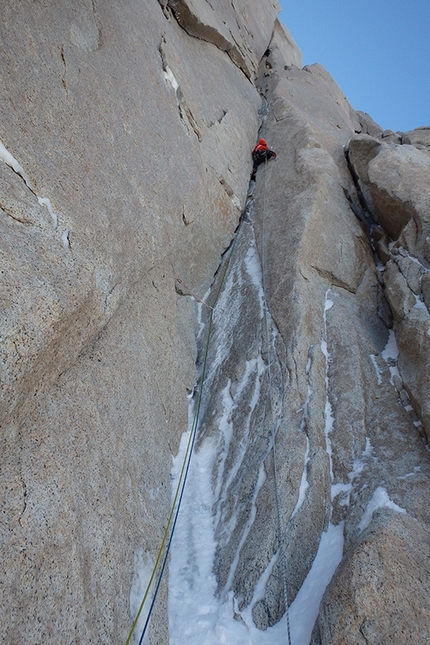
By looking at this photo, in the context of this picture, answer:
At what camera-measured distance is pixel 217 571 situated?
731cm

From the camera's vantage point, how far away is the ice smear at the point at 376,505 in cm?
652

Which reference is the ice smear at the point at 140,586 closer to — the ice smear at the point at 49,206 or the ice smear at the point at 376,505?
the ice smear at the point at 376,505

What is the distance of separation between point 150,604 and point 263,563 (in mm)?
1819

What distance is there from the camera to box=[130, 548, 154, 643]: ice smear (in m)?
5.82

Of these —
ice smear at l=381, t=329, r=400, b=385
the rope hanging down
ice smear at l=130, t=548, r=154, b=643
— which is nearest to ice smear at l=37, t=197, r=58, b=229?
ice smear at l=130, t=548, r=154, b=643

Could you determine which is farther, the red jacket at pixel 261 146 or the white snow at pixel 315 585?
the red jacket at pixel 261 146

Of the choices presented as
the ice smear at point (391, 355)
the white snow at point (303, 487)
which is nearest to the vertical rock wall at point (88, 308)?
the white snow at point (303, 487)

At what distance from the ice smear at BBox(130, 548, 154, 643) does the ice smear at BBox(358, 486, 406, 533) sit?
129 inches

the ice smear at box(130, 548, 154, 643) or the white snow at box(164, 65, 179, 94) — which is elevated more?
the white snow at box(164, 65, 179, 94)

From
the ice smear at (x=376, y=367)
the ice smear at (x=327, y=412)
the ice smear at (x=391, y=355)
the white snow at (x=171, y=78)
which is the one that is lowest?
the ice smear at (x=327, y=412)

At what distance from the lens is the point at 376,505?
6.69 m

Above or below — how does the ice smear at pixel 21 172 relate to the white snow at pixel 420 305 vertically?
below

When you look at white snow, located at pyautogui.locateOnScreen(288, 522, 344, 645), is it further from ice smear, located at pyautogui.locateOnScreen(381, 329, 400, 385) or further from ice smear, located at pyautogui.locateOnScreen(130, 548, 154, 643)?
ice smear, located at pyautogui.locateOnScreen(381, 329, 400, 385)

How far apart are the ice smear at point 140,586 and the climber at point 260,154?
14.3m
